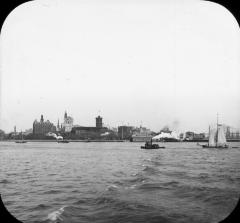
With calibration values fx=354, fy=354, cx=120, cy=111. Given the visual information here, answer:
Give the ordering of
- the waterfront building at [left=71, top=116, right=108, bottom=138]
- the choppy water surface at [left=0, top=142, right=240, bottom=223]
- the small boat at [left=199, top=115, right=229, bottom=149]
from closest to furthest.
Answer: the choppy water surface at [left=0, top=142, right=240, bottom=223] → the small boat at [left=199, top=115, right=229, bottom=149] → the waterfront building at [left=71, top=116, right=108, bottom=138]

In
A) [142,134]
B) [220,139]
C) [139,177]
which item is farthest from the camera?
[142,134]

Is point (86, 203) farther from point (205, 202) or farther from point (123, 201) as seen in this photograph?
point (205, 202)

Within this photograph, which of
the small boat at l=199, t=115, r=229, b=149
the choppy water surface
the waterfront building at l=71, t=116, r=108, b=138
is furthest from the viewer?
the waterfront building at l=71, t=116, r=108, b=138

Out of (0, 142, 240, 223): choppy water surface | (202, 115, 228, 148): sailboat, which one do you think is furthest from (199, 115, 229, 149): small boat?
(0, 142, 240, 223): choppy water surface

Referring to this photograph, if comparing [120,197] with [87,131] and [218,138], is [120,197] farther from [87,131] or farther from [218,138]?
[87,131]

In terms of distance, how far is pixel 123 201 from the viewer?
38.1 ft

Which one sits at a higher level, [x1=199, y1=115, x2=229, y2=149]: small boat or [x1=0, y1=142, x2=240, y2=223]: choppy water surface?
[x1=199, y1=115, x2=229, y2=149]: small boat

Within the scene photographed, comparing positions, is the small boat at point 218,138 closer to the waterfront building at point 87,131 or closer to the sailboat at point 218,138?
the sailboat at point 218,138

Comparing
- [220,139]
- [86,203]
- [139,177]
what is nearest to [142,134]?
[220,139]

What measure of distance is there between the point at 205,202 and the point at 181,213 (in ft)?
6.56

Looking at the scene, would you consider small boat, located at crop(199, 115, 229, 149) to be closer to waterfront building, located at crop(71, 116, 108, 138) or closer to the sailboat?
the sailboat

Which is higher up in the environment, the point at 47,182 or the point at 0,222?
the point at 0,222

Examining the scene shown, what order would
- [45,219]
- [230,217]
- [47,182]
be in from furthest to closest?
[47,182], [45,219], [230,217]

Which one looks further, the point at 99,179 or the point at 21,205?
the point at 99,179
